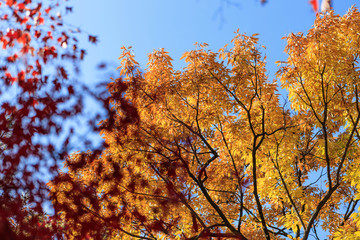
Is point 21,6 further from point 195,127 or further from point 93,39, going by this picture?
point 195,127

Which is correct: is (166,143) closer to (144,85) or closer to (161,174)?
(161,174)

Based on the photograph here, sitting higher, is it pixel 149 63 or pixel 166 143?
pixel 149 63

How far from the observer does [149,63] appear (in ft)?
24.4

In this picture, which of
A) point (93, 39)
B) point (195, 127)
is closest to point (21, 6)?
point (93, 39)

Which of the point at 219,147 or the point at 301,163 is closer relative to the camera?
the point at 219,147

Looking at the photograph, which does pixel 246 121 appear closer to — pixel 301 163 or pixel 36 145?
pixel 301 163

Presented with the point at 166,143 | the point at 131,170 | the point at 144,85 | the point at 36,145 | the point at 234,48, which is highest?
the point at 234,48

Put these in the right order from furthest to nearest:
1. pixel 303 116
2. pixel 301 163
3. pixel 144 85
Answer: pixel 301 163
pixel 303 116
pixel 144 85

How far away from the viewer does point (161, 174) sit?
24.7 ft

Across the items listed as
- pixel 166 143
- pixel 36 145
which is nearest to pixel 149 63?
pixel 166 143

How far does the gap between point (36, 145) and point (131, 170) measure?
198 centimetres

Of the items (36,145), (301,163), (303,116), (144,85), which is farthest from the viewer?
(301,163)

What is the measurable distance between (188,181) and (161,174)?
0.88 meters

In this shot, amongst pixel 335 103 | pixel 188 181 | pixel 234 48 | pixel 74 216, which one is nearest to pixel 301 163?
pixel 335 103
